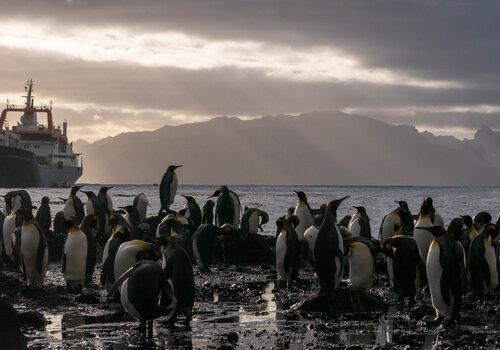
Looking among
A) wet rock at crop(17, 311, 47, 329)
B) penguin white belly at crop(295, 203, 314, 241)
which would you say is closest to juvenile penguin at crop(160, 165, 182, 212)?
penguin white belly at crop(295, 203, 314, 241)

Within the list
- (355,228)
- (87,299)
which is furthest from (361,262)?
(355,228)

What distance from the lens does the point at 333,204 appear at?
476 inches

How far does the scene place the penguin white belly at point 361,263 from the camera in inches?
479

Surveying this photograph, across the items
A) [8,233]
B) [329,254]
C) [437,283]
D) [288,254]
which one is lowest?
[437,283]

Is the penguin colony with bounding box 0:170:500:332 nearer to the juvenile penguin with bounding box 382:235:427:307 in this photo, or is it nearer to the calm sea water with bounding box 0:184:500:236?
the juvenile penguin with bounding box 382:235:427:307

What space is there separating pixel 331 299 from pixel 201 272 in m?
5.68

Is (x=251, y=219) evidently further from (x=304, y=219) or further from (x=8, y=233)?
(x=8, y=233)

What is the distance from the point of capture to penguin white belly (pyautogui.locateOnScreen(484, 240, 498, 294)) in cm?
1191

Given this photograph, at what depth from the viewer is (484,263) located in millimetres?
11719

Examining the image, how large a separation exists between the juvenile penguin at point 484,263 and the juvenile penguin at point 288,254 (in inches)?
117

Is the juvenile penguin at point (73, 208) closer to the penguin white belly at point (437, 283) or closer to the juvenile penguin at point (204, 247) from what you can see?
the juvenile penguin at point (204, 247)

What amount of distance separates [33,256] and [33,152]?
95.6 m

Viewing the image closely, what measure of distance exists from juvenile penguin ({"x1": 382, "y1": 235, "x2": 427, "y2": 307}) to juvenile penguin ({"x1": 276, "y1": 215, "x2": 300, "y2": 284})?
8.45ft

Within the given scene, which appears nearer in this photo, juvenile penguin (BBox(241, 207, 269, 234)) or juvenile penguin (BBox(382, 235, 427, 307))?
juvenile penguin (BBox(382, 235, 427, 307))
